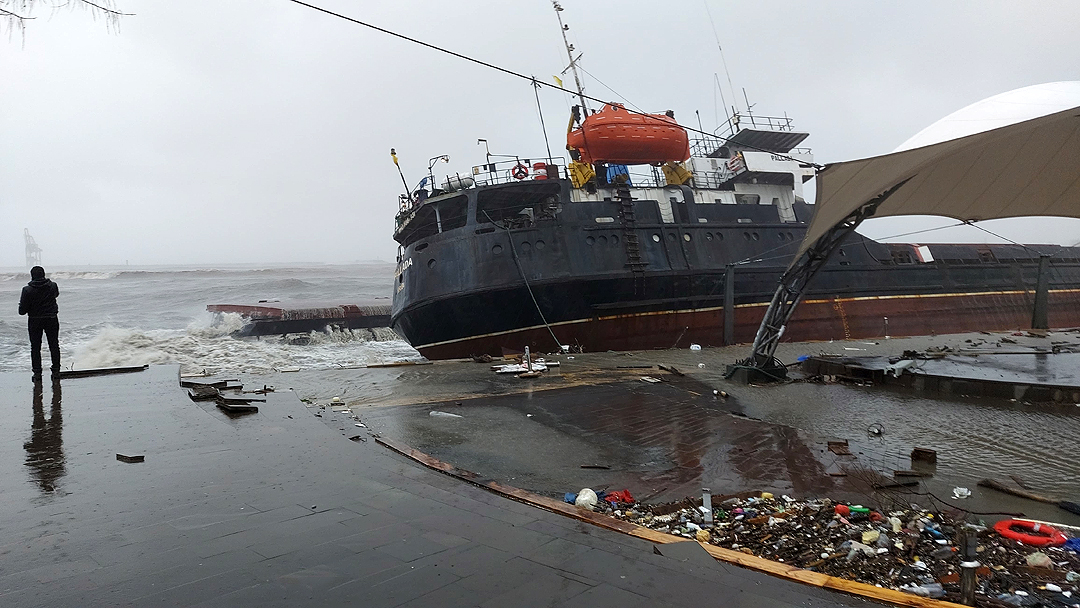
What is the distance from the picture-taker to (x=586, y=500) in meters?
3.80

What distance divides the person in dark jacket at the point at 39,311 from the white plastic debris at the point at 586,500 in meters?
7.64

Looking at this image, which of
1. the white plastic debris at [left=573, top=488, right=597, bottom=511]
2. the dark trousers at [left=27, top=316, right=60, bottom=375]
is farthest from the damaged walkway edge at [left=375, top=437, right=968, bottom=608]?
the dark trousers at [left=27, top=316, right=60, bottom=375]

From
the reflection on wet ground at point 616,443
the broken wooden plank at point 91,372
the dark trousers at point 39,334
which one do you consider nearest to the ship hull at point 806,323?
the reflection on wet ground at point 616,443

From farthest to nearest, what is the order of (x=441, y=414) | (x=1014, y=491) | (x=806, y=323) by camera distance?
(x=806, y=323) < (x=441, y=414) < (x=1014, y=491)

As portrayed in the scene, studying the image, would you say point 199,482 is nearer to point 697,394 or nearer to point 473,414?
point 473,414

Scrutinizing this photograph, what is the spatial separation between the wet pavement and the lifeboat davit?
15.0 metres

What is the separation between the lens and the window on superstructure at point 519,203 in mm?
15945

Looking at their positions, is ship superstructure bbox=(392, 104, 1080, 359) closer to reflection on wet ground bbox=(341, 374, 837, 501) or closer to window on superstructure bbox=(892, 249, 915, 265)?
window on superstructure bbox=(892, 249, 915, 265)

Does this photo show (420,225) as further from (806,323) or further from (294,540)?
(294,540)

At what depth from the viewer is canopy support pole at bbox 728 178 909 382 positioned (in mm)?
9297

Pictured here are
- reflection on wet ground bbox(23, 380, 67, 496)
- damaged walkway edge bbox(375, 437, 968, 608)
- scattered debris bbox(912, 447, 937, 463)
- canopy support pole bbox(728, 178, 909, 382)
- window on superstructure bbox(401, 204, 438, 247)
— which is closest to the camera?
damaged walkway edge bbox(375, 437, 968, 608)

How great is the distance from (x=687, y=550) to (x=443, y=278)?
1289 cm

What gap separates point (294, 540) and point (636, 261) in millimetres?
14134

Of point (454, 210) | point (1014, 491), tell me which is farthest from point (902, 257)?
point (1014, 491)
